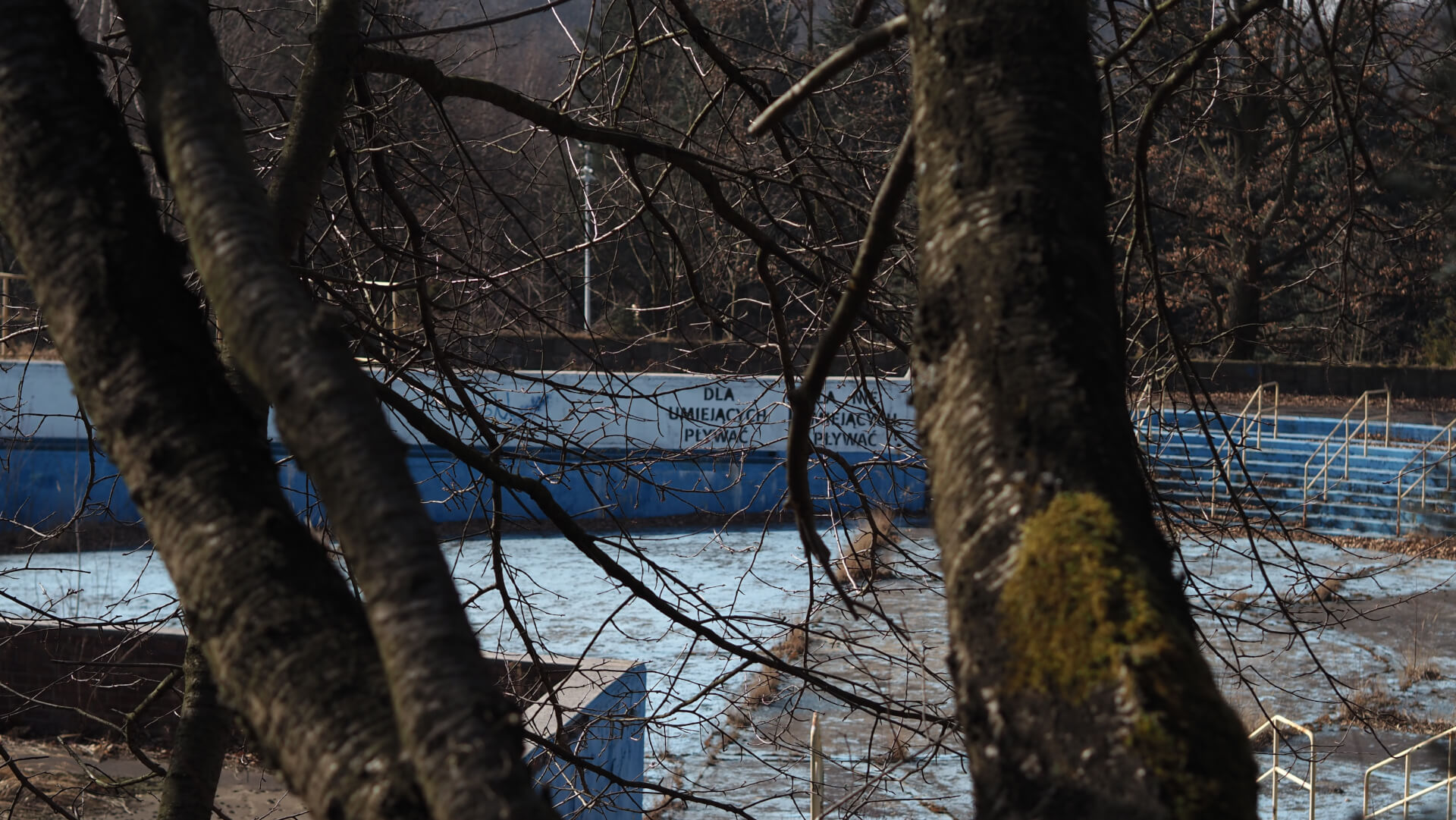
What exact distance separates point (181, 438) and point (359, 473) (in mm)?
276

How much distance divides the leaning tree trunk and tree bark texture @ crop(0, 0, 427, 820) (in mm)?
537

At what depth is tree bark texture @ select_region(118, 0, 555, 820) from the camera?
0.96m

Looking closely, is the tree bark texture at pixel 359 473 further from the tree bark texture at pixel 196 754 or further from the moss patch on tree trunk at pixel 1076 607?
the tree bark texture at pixel 196 754

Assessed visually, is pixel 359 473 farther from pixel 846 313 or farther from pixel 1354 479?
pixel 1354 479

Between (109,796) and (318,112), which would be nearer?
(318,112)

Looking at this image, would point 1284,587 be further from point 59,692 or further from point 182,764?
point 182,764

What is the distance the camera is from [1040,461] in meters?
1.11

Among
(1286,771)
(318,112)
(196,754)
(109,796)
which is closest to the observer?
(196,754)

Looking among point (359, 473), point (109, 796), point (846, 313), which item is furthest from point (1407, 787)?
point (359, 473)

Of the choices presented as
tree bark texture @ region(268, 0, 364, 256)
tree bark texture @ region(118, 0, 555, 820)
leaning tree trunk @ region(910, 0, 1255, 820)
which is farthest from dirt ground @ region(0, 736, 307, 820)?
leaning tree trunk @ region(910, 0, 1255, 820)

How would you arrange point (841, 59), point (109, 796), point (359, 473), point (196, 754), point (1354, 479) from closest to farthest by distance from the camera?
1. point (359, 473)
2. point (841, 59)
3. point (196, 754)
4. point (109, 796)
5. point (1354, 479)

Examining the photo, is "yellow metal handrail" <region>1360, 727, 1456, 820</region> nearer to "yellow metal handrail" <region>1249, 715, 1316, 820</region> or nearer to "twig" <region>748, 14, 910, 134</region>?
"yellow metal handrail" <region>1249, 715, 1316, 820</region>

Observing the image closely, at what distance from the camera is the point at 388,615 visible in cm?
101

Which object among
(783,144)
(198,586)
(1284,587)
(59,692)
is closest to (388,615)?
(198,586)
